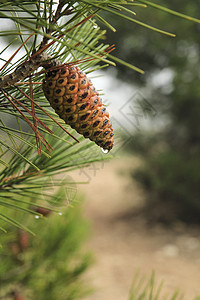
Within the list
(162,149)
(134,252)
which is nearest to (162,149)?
(162,149)

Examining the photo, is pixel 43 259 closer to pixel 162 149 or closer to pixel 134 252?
pixel 134 252

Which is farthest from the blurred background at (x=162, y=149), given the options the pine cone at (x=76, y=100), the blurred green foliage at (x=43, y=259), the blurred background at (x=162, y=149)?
the pine cone at (x=76, y=100)

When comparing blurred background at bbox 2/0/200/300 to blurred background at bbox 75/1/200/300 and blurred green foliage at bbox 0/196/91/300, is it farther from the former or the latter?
blurred green foliage at bbox 0/196/91/300

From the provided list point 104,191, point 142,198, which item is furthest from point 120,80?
point 104,191

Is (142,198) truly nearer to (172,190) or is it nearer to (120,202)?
(120,202)

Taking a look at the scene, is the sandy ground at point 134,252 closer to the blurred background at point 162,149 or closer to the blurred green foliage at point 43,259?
the blurred background at point 162,149

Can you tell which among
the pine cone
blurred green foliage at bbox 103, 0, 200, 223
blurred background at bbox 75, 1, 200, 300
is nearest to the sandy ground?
blurred background at bbox 75, 1, 200, 300
